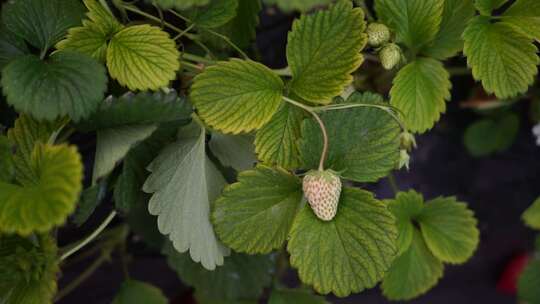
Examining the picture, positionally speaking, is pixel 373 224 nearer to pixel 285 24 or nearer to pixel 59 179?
pixel 59 179

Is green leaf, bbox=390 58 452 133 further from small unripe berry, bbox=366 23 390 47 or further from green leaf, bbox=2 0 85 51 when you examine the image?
green leaf, bbox=2 0 85 51

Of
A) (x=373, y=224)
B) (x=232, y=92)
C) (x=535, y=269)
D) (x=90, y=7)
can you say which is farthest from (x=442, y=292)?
(x=90, y=7)

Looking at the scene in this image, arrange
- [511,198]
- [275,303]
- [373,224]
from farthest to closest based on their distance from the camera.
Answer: [511,198] < [275,303] < [373,224]

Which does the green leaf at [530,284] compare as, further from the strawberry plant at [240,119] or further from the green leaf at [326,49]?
the green leaf at [326,49]

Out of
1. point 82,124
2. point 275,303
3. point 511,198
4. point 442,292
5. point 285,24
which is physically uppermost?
point 82,124

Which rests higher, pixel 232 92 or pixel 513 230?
pixel 232 92

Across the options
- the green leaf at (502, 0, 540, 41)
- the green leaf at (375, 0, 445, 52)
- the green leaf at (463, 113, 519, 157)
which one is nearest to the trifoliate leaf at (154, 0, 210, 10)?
the green leaf at (375, 0, 445, 52)

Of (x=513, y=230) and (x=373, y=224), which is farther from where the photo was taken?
(x=513, y=230)

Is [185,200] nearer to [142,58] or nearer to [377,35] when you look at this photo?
[142,58]

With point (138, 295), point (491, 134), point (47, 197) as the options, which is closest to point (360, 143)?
point (47, 197)
